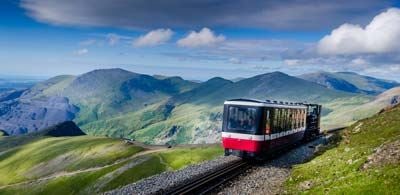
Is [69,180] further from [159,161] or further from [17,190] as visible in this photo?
[159,161]

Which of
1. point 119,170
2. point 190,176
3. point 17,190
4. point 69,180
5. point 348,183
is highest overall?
point 348,183

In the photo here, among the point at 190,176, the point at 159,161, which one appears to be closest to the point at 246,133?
the point at 190,176

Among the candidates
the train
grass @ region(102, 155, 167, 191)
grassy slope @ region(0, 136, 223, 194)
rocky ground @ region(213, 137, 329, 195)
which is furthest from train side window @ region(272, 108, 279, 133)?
grass @ region(102, 155, 167, 191)

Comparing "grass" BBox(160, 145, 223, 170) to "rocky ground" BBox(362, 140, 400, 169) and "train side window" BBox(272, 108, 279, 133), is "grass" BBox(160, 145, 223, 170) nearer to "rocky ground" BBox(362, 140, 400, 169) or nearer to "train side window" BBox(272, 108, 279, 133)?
"train side window" BBox(272, 108, 279, 133)

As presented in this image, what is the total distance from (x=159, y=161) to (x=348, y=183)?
7529cm

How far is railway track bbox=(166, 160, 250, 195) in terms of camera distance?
1168 inches

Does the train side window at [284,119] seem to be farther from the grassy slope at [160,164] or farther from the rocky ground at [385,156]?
the grassy slope at [160,164]

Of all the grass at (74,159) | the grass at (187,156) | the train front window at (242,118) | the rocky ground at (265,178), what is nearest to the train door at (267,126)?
the train front window at (242,118)

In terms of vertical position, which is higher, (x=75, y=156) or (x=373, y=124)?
(x=373, y=124)

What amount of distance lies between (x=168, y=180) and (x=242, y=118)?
932 centimetres

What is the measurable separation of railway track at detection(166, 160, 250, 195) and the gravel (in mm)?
1603

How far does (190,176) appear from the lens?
128 ft

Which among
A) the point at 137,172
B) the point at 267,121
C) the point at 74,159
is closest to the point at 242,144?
the point at 267,121

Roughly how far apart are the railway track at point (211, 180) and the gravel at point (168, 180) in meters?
1.59
